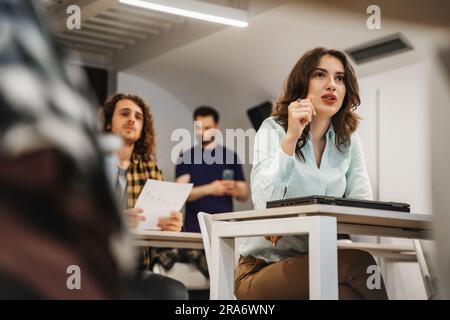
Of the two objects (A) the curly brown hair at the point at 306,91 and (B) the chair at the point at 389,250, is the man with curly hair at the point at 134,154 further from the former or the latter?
(A) the curly brown hair at the point at 306,91

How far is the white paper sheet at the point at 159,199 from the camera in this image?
8.62ft

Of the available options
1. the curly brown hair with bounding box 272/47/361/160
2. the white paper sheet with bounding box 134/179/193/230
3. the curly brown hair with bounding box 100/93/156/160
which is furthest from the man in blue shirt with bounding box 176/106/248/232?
the curly brown hair with bounding box 272/47/361/160

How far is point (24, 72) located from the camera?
37 centimetres

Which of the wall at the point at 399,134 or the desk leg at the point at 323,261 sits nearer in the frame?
the desk leg at the point at 323,261

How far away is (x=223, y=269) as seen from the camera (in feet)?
6.04

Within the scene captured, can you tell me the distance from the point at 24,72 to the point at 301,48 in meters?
4.97

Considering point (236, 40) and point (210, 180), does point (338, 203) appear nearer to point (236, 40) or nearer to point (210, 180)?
point (210, 180)

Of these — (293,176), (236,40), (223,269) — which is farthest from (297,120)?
(236,40)

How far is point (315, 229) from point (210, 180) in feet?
9.60

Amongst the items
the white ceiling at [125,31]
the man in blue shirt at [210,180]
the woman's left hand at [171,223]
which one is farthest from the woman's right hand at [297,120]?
the white ceiling at [125,31]

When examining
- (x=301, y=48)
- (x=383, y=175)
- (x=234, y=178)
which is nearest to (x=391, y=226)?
(x=234, y=178)

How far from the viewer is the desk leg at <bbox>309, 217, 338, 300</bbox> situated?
4.96ft

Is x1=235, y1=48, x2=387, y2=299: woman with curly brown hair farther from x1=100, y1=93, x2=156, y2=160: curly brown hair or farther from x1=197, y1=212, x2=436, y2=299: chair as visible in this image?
x1=100, y1=93, x2=156, y2=160: curly brown hair

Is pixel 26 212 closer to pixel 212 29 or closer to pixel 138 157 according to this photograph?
pixel 138 157
